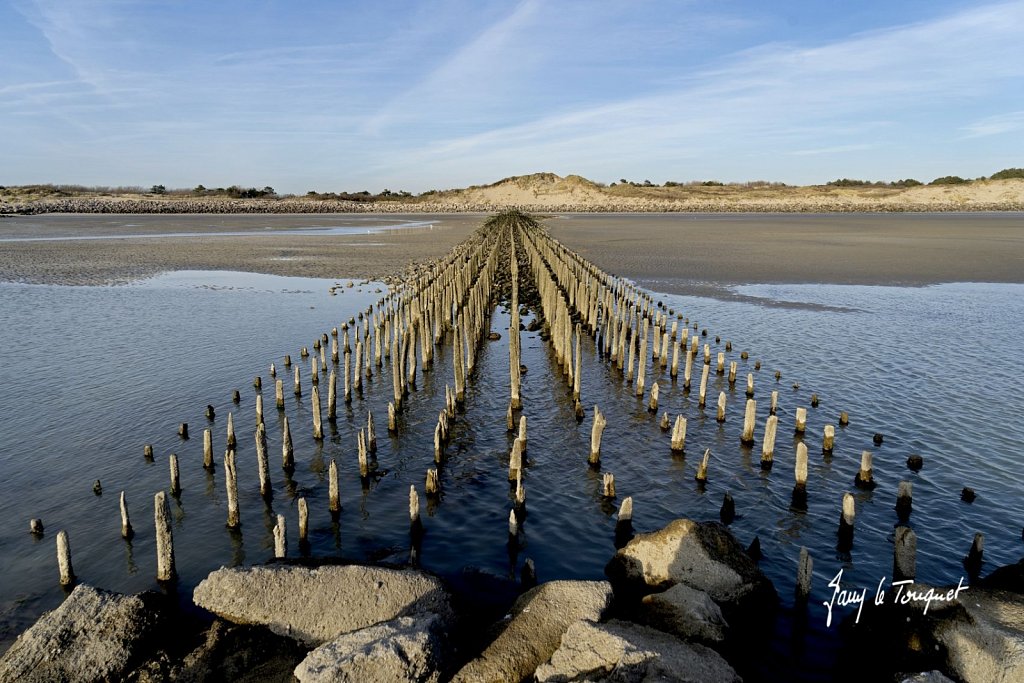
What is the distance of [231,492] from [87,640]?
4.04 m

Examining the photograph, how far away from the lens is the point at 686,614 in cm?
948

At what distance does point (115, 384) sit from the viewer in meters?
22.5

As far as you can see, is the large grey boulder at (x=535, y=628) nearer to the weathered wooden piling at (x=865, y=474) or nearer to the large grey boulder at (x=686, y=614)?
the large grey boulder at (x=686, y=614)

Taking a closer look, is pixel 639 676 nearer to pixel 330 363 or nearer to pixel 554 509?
pixel 554 509

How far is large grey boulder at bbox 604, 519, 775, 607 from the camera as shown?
34.4ft

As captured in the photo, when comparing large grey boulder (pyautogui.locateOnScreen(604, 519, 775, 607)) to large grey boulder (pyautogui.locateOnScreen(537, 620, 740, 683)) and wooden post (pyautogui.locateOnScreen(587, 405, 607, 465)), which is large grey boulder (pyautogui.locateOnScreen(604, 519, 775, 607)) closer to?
large grey boulder (pyautogui.locateOnScreen(537, 620, 740, 683))

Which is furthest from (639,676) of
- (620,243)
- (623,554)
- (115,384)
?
(620,243)

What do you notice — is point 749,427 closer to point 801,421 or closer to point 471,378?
point 801,421

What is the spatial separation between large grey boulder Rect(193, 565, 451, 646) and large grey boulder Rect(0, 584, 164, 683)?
857 mm

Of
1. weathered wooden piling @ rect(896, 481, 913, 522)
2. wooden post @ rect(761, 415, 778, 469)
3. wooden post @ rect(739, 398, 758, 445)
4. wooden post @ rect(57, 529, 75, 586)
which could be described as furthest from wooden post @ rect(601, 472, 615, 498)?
wooden post @ rect(57, 529, 75, 586)

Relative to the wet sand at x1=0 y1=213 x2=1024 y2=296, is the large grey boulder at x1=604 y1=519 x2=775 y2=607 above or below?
below

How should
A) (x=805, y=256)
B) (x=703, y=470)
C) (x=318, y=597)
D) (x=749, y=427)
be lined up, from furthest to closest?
(x=805, y=256)
(x=749, y=427)
(x=703, y=470)
(x=318, y=597)

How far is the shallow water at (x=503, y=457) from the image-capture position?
1252cm

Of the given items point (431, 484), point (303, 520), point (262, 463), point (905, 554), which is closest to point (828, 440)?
point (905, 554)
